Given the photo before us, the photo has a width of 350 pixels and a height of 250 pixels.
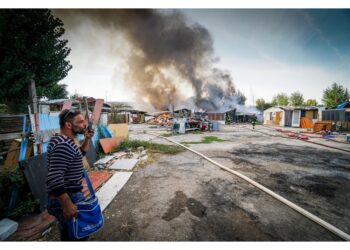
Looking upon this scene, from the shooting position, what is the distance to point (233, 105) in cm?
4850

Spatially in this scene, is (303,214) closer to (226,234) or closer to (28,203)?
(226,234)

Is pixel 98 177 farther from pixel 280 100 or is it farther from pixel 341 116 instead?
pixel 280 100

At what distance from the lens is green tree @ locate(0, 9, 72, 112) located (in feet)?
21.1

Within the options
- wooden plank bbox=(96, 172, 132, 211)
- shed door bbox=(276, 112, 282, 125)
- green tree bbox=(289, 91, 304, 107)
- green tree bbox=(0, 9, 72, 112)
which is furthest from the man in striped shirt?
green tree bbox=(289, 91, 304, 107)

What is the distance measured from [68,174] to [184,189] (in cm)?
292

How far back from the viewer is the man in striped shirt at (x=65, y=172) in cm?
171

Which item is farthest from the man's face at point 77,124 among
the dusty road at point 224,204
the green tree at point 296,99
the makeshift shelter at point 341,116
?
the green tree at point 296,99

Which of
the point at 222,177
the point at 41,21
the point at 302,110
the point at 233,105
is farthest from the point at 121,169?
the point at 233,105

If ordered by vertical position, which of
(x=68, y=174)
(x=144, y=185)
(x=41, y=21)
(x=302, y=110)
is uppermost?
(x=41, y=21)

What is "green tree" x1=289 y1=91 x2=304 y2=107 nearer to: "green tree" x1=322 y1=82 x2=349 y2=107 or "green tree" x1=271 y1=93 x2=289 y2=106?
"green tree" x1=271 y1=93 x2=289 y2=106

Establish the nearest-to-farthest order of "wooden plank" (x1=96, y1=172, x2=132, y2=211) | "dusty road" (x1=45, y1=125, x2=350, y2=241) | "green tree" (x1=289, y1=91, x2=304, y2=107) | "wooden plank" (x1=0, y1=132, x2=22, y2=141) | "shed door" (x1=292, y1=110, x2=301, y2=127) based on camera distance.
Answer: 1. "dusty road" (x1=45, y1=125, x2=350, y2=241)
2. "wooden plank" (x1=96, y1=172, x2=132, y2=211)
3. "wooden plank" (x1=0, y1=132, x2=22, y2=141)
4. "shed door" (x1=292, y1=110, x2=301, y2=127)
5. "green tree" (x1=289, y1=91, x2=304, y2=107)

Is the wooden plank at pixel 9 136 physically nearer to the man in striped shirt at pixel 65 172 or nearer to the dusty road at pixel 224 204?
the dusty road at pixel 224 204

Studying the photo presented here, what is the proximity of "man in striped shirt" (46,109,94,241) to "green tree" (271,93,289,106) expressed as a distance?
66579 millimetres

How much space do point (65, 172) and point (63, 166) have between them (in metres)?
0.17
